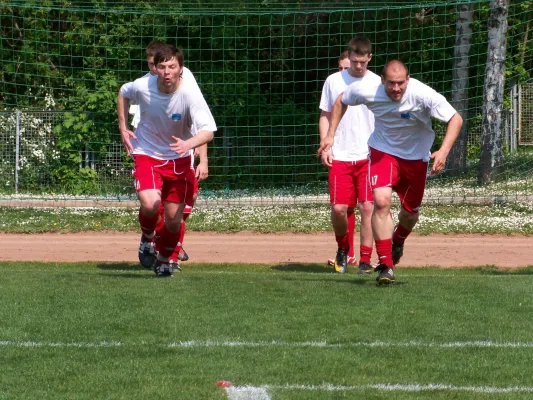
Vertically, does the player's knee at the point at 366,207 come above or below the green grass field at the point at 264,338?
above

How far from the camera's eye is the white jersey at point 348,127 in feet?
34.0

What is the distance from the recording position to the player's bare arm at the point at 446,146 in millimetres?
8242

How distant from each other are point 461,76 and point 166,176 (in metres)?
11.5

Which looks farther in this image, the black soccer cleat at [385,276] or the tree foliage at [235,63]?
the tree foliage at [235,63]

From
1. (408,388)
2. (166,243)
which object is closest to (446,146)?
(166,243)

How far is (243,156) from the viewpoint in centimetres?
1914

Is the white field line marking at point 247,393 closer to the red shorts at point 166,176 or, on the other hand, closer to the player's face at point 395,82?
the player's face at point 395,82

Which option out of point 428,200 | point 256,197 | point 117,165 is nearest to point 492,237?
point 428,200

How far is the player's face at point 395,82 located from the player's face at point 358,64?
4.82 ft

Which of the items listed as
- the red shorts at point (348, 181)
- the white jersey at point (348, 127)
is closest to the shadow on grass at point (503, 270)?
the red shorts at point (348, 181)

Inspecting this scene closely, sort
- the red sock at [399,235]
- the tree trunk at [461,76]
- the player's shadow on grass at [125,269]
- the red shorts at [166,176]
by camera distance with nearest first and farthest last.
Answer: the red shorts at [166,176] < the player's shadow on grass at [125,269] < the red sock at [399,235] < the tree trunk at [461,76]

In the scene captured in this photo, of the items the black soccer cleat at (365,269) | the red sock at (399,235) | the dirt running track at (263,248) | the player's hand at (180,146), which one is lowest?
the dirt running track at (263,248)

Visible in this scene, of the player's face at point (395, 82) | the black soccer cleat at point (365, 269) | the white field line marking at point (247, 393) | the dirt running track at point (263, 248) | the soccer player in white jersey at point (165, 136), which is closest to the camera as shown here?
the white field line marking at point (247, 393)

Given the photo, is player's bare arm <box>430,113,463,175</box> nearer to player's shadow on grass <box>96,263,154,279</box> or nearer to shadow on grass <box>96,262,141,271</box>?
player's shadow on grass <box>96,263,154,279</box>
